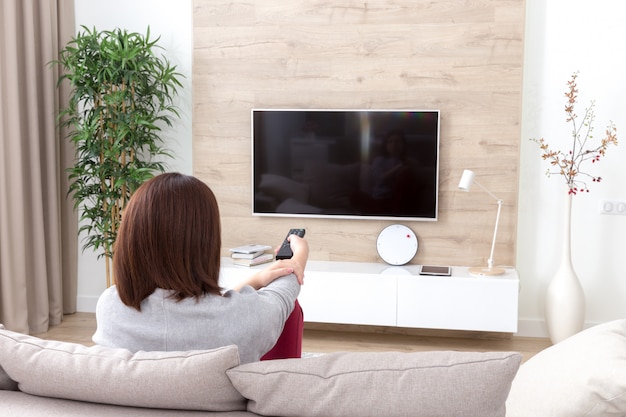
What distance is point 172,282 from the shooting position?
163cm

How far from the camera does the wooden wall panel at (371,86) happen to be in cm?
415

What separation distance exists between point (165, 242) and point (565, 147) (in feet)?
10.4

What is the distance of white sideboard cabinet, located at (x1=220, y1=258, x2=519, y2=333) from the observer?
13.1ft

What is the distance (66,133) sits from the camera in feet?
15.2

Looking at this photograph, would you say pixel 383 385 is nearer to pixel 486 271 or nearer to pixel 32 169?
pixel 486 271

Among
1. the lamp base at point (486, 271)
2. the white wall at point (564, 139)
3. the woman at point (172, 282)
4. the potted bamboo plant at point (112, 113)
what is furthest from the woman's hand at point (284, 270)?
the white wall at point (564, 139)

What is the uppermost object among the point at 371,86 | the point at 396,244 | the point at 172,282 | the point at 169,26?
the point at 169,26

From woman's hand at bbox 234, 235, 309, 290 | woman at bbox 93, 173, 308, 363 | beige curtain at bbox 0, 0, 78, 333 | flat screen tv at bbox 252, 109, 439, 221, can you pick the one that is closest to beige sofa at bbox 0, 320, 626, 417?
woman at bbox 93, 173, 308, 363

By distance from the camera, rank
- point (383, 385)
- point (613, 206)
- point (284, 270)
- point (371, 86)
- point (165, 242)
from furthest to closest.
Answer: point (371, 86) < point (613, 206) < point (284, 270) < point (165, 242) < point (383, 385)

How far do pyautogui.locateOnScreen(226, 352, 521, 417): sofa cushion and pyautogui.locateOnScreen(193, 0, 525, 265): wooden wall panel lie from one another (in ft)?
9.98

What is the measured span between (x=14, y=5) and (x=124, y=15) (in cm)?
71

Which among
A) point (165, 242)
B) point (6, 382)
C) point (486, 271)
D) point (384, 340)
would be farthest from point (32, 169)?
point (6, 382)

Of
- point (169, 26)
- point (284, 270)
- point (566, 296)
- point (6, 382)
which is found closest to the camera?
point (6, 382)

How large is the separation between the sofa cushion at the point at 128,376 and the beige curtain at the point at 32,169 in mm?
2977
